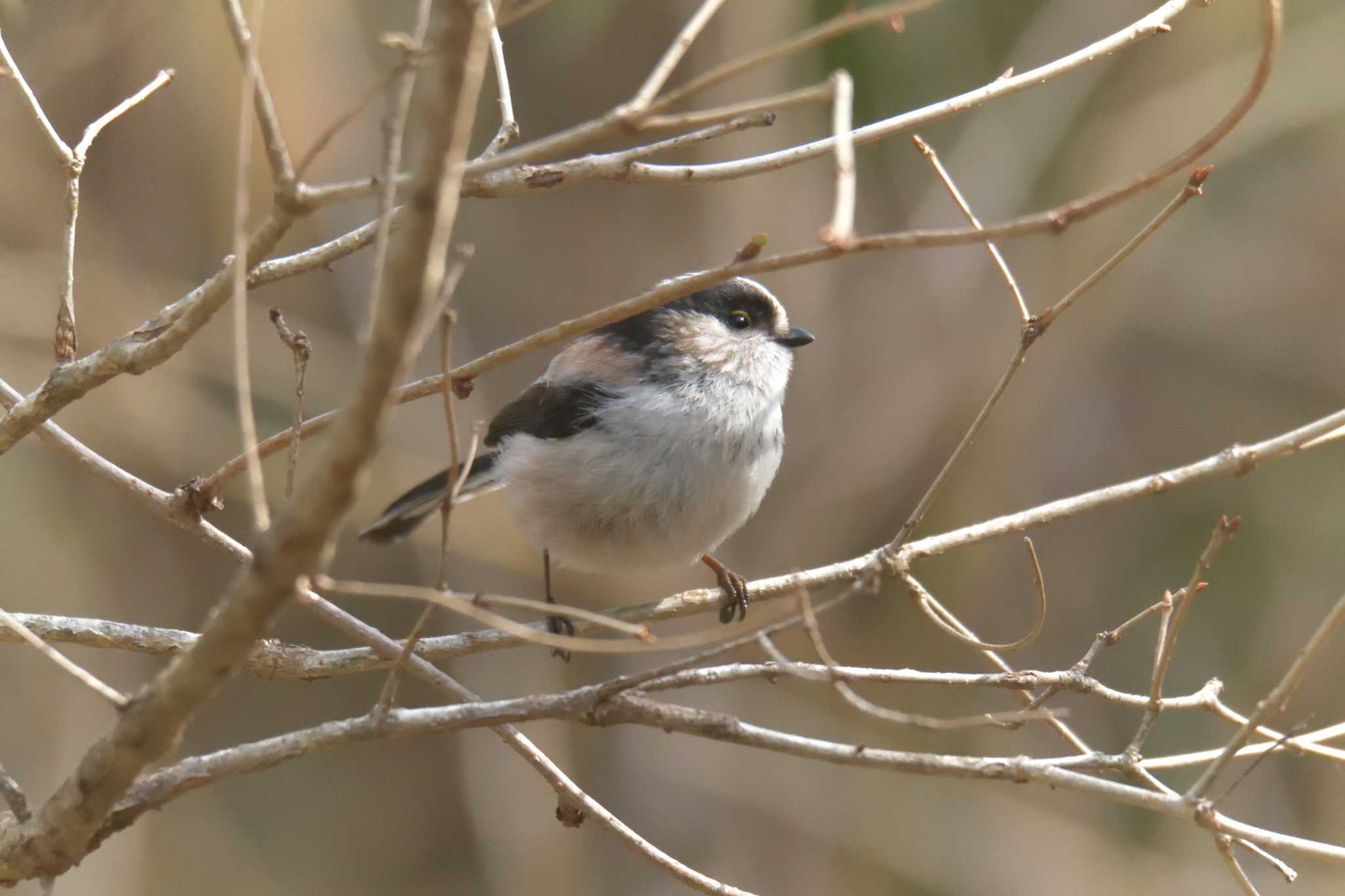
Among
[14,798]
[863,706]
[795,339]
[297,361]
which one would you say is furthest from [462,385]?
[795,339]

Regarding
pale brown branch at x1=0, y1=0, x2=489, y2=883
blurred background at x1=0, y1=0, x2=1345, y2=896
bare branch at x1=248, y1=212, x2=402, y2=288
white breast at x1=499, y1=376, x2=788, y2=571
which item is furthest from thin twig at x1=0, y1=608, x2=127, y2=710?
blurred background at x1=0, y1=0, x2=1345, y2=896

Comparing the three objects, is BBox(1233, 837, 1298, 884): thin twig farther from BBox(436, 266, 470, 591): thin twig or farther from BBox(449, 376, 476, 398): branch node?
BBox(449, 376, 476, 398): branch node

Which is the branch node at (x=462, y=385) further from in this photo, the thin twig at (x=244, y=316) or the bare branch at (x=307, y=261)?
the thin twig at (x=244, y=316)

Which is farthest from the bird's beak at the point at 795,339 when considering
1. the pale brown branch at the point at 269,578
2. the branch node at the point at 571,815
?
the pale brown branch at the point at 269,578

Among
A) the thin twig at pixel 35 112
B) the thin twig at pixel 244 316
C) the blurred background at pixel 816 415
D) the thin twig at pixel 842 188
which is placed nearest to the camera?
the thin twig at pixel 842 188

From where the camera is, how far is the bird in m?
3.41

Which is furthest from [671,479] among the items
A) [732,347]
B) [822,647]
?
[822,647]

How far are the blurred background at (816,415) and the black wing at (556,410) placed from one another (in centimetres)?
196

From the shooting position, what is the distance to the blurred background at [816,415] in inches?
230

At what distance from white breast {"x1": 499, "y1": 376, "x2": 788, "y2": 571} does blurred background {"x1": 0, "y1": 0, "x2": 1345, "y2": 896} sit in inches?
83.4

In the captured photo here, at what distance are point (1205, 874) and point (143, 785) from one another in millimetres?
5519

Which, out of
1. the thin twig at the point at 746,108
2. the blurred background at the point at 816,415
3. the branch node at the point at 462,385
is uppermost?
the thin twig at the point at 746,108

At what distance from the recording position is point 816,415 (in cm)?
657

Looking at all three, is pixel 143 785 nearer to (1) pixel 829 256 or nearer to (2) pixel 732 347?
(1) pixel 829 256
